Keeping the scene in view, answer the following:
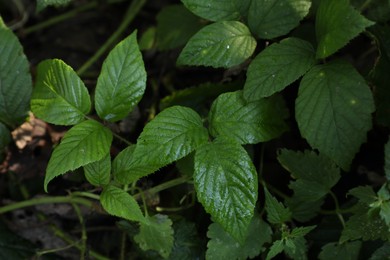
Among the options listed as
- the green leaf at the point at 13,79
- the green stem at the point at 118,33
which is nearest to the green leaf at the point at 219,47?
the green leaf at the point at 13,79

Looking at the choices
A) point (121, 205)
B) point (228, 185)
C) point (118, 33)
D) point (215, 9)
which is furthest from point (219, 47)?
point (118, 33)

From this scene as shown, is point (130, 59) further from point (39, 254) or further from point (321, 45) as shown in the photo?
point (39, 254)

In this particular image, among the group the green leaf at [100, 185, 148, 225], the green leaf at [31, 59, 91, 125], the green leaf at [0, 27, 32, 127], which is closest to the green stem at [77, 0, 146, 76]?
the green leaf at [0, 27, 32, 127]

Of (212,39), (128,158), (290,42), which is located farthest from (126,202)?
(290,42)

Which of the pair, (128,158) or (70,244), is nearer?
(128,158)

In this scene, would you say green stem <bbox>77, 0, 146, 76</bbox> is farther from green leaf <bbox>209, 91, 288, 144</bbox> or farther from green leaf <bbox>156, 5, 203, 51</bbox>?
green leaf <bbox>209, 91, 288, 144</bbox>

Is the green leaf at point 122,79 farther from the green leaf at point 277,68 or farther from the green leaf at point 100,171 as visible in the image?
the green leaf at point 277,68
